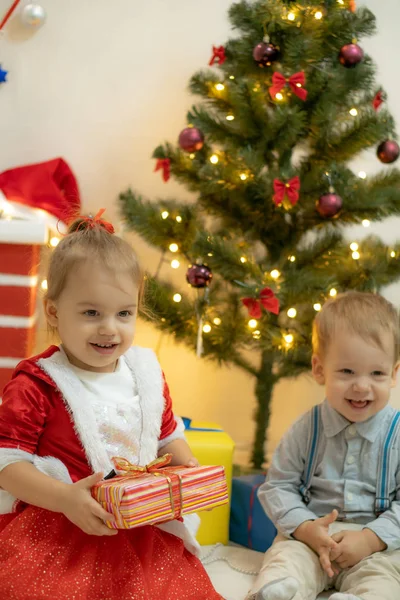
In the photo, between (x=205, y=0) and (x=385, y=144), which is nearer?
(x=385, y=144)

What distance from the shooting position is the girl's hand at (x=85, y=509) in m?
1.03

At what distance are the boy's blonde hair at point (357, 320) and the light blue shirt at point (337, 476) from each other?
0.14 m

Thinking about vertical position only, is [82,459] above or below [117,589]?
above

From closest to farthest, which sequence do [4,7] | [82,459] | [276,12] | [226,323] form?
1. [82,459]
2. [276,12]
3. [226,323]
4. [4,7]

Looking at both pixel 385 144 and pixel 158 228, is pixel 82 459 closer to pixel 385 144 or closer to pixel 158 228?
pixel 158 228

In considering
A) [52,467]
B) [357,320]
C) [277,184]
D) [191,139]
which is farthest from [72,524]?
[191,139]

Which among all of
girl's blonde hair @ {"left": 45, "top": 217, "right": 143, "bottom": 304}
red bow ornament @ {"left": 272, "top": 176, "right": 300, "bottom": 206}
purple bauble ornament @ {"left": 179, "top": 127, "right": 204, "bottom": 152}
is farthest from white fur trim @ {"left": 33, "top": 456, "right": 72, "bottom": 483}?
purple bauble ornament @ {"left": 179, "top": 127, "right": 204, "bottom": 152}

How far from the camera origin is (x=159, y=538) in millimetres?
1185

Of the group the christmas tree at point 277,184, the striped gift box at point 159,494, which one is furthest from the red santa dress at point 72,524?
the christmas tree at point 277,184

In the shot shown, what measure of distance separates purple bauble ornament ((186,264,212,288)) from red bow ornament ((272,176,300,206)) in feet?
0.82

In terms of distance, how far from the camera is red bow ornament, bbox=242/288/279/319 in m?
1.78

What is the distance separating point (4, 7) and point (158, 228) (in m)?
0.94

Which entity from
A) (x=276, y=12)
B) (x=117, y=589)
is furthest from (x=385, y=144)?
(x=117, y=589)

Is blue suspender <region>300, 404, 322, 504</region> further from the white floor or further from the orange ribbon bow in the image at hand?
the orange ribbon bow
